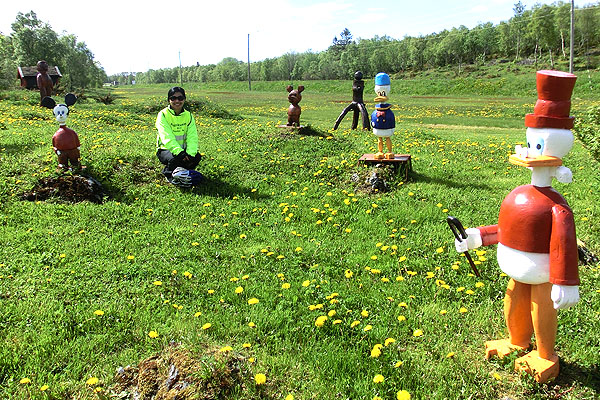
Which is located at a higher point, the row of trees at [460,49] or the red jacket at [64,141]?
the row of trees at [460,49]

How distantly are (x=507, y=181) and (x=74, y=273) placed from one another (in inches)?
285

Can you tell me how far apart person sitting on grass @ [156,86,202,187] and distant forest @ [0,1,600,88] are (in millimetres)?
32021

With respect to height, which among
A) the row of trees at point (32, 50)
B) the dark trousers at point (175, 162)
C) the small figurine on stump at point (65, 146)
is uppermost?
the row of trees at point (32, 50)

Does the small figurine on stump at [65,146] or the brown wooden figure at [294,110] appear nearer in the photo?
the small figurine on stump at [65,146]

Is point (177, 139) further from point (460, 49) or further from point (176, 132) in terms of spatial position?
point (460, 49)

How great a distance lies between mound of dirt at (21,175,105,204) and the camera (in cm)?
688

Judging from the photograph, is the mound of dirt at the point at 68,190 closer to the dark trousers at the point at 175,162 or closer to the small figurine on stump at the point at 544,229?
the dark trousers at the point at 175,162

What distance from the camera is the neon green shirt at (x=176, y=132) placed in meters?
7.75

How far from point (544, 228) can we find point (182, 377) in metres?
2.49

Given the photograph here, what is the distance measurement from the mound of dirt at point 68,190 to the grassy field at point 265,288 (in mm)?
168

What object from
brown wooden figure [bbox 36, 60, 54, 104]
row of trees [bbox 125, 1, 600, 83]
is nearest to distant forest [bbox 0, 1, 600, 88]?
row of trees [bbox 125, 1, 600, 83]

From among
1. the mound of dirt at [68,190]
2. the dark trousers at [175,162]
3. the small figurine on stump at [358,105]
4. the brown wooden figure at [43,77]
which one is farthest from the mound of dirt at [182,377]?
the brown wooden figure at [43,77]

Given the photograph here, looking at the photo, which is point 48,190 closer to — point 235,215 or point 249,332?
point 235,215

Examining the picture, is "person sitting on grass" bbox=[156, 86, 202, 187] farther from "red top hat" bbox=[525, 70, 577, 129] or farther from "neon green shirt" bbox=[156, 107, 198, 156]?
"red top hat" bbox=[525, 70, 577, 129]
